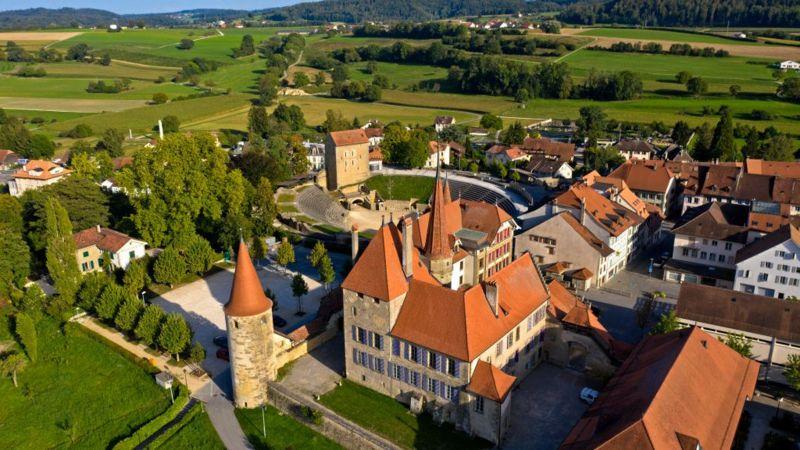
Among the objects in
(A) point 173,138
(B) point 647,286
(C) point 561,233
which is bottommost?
(B) point 647,286

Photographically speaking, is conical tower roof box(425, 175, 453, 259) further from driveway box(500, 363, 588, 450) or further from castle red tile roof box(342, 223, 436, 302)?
driveway box(500, 363, 588, 450)

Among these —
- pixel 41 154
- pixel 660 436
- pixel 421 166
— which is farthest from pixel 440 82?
pixel 660 436

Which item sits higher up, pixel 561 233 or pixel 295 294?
pixel 561 233

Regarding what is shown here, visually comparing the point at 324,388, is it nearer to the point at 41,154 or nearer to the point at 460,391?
the point at 460,391

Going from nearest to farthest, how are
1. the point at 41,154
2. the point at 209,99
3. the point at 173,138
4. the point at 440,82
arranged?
the point at 173,138
the point at 41,154
the point at 209,99
the point at 440,82

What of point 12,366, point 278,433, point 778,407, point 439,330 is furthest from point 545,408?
point 12,366

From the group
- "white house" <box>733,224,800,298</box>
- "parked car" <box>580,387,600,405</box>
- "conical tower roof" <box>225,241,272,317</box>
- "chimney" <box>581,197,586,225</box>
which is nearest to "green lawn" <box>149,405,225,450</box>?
"conical tower roof" <box>225,241,272,317</box>
